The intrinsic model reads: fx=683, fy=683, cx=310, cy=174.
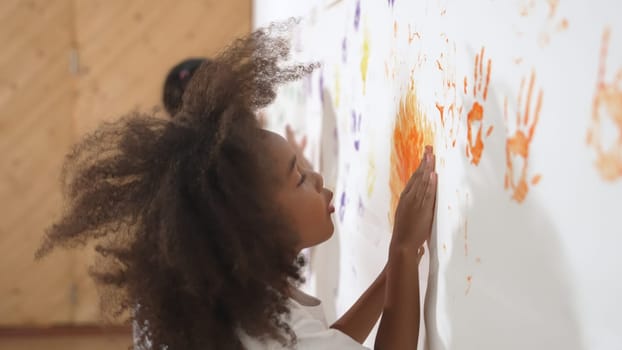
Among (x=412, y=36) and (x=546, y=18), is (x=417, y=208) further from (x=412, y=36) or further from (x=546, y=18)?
(x=546, y=18)

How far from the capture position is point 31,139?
121 inches

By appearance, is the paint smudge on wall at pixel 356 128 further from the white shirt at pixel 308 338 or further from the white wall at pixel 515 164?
the white shirt at pixel 308 338

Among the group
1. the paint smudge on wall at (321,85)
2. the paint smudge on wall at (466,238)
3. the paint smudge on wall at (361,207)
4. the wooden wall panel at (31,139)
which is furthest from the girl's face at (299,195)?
the wooden wall panel at (31,139)

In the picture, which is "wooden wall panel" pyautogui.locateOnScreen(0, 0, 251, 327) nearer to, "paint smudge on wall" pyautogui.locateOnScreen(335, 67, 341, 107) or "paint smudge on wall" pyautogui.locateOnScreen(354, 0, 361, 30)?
"paint smudge on wall" pyautogui.locateOnScreen(335, 67, 341, 107)

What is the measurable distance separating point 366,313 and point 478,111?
17.7 inches

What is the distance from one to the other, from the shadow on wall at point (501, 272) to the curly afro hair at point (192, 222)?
0.21 meters

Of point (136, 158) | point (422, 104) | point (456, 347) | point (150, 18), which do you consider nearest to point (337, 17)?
point (422, 104)

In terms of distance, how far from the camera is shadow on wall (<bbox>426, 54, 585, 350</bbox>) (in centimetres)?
59

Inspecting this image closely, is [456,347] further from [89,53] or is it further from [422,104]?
[89,53]

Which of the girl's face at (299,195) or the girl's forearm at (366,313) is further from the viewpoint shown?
the girl's forearm at (366,313)

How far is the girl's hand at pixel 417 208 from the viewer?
0.92 meters

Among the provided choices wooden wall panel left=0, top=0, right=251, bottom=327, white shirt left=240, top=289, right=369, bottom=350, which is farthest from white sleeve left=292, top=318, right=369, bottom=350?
wooden wall panel left=0, top=0, right=251, bottom=327

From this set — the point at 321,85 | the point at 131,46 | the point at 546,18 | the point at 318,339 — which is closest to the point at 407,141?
the point at 318,339

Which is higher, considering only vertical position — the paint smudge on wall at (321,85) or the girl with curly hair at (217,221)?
the paint smudge on wall at (321,85)
